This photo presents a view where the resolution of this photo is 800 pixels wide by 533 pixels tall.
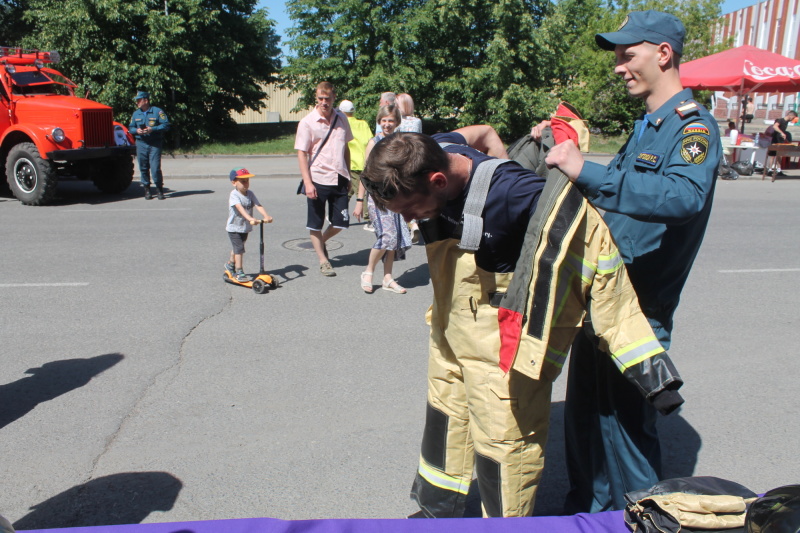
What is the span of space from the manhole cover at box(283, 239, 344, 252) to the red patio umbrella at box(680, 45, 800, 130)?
11475 millimetres

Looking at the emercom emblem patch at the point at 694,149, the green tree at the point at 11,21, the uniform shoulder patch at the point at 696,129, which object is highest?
the green tree at the point at 11,21

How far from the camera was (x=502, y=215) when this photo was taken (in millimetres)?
2287

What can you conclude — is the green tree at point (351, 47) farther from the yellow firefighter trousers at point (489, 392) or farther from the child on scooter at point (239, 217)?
the yellow firefighter trousers at point (489, 392)

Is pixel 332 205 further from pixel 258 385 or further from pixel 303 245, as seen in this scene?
pixel 258 385

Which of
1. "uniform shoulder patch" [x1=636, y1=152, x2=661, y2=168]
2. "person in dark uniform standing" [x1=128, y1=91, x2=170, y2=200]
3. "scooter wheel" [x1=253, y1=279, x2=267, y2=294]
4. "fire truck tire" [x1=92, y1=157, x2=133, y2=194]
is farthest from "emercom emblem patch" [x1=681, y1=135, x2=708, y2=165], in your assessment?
"fire truck tire" [x1=92, y1=157, x2=133, y2=194]

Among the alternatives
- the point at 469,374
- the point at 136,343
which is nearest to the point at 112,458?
the point at 136,343

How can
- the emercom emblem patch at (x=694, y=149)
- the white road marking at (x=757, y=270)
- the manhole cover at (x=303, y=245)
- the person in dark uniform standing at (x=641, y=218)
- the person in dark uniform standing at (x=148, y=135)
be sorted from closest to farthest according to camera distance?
the person in dark uniform standing at (x=641, y=218) < the emercom emblem patch at (x=694, y=149) < the white road marking at (x=757, y=270) < the manhole cover at (x=303, y=245) < the person in dark uniform standing at (x=148, y=135)

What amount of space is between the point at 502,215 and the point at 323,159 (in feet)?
15.5

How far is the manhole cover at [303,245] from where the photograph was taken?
323 inches

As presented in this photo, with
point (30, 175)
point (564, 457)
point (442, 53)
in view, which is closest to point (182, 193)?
point (30, 175)

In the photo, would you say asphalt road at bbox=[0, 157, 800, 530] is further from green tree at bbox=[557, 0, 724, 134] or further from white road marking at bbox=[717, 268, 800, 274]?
green tree at bbox=[557, 0, 724, 134]

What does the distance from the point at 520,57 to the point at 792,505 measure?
19.7 metres

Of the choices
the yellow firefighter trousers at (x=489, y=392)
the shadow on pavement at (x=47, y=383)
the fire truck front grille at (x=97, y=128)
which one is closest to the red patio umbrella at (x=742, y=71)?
the fire truck front grille at (x=97, y=128)

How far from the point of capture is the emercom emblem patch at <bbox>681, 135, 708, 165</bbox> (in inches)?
88.9
